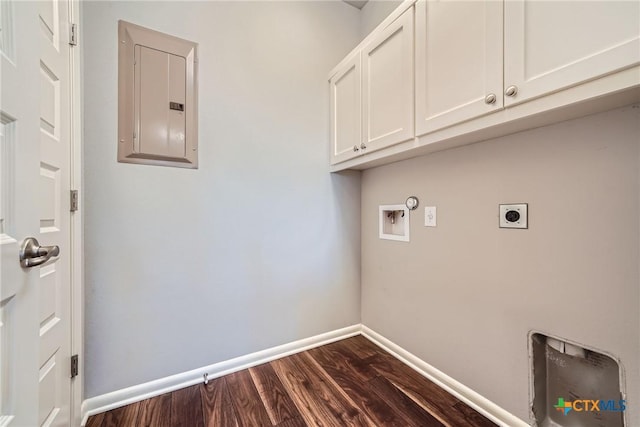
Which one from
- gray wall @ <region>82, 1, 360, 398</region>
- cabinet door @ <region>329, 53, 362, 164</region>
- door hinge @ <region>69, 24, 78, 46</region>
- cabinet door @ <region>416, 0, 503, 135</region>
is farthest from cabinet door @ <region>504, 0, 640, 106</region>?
door hinge @ <region>69, 24, 78, 46</region>

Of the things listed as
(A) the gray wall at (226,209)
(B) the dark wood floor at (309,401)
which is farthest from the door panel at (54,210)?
(B) the dark wood floor at (309,401)

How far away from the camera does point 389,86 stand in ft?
5.05

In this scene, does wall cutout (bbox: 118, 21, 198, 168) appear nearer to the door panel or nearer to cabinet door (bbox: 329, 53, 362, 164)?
the door panel

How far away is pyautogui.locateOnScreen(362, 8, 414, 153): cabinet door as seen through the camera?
1408 millimetres

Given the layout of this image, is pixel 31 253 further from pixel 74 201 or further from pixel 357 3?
pixel 357 3

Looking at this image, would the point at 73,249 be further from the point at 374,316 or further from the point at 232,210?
the point at 374,316

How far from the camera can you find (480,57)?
3.55ft

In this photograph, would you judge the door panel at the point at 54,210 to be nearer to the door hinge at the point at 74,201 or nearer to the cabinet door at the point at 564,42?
the door hinge at the point at 74,201

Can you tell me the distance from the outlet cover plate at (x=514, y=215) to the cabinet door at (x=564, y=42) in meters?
0.50

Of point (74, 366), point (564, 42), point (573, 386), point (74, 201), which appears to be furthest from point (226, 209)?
point (573, 386)

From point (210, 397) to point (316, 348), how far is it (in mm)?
809

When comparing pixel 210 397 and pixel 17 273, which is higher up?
pixel 17 273

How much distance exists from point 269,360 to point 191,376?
1.66 feet

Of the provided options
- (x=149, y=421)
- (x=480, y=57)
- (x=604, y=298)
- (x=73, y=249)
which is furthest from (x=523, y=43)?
(x=149, y=421)
